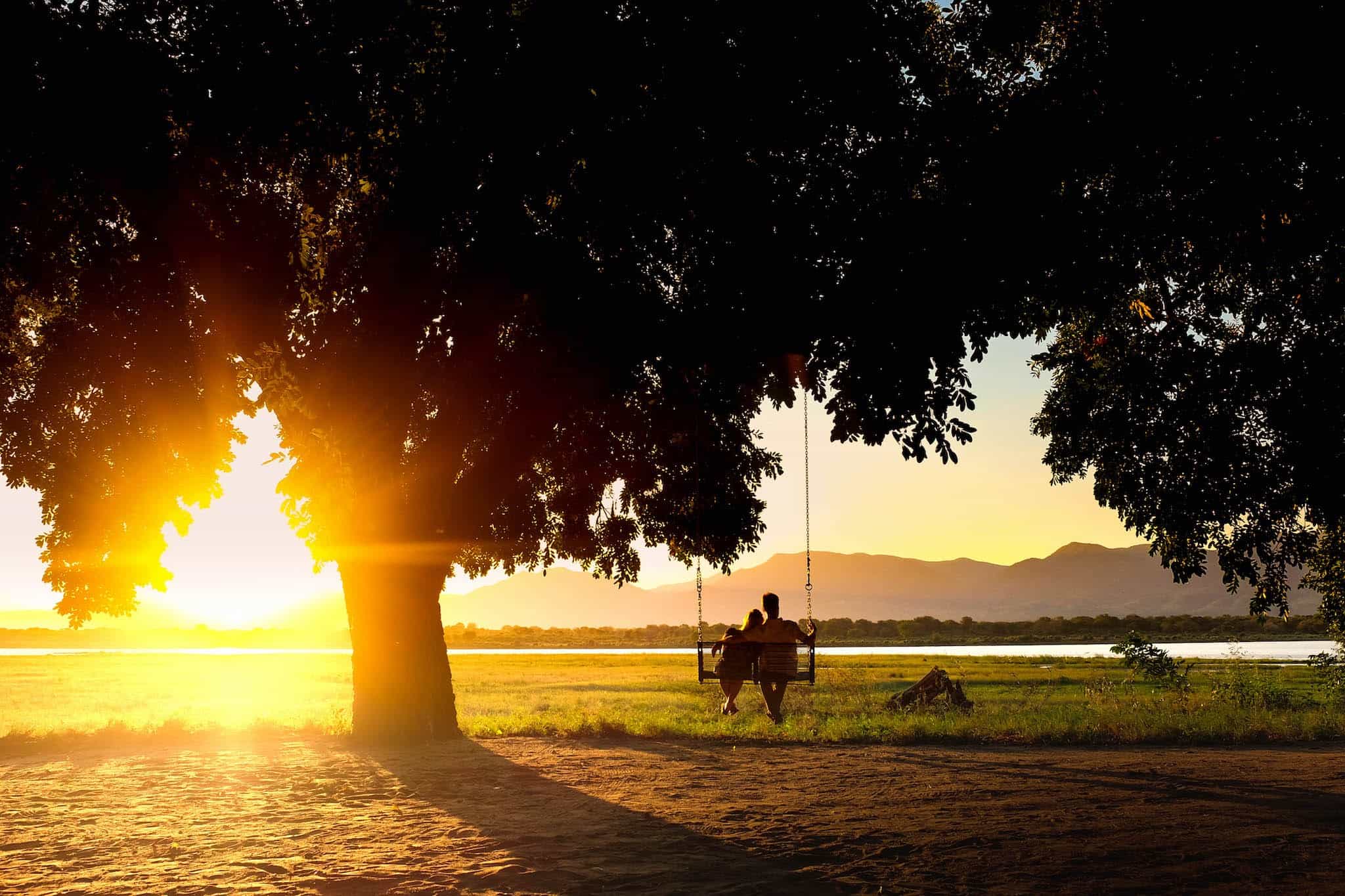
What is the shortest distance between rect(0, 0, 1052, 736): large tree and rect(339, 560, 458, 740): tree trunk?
1.47m

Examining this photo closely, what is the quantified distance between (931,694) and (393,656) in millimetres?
12942

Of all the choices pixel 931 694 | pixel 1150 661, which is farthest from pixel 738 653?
pixel 1150 661

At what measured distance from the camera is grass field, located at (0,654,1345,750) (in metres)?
17.8

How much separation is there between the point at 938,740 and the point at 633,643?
329 feet

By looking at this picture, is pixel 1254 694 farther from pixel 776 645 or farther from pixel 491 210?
pixel 491 210

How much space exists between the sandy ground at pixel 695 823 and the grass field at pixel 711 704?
217 centimetres

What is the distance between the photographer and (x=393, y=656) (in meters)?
17.9

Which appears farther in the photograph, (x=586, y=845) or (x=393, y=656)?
(x=393, y=656)

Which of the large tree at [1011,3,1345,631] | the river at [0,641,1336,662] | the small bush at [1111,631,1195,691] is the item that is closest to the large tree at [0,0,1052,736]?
the large tree at [1011,3,1345,631]

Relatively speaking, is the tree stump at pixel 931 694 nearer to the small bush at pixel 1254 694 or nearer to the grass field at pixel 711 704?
the grass field at pixel 711 704

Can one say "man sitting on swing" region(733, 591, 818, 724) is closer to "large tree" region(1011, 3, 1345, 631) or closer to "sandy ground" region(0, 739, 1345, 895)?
"sandy ground" region(0, 739, 1345, 895)

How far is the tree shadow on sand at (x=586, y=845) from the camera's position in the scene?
784 cm

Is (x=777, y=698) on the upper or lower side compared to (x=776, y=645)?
lower

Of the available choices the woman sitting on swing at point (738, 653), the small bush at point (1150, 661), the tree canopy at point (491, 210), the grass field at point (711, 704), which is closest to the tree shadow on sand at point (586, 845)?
the woman sitting on swing at point (738, 653)
